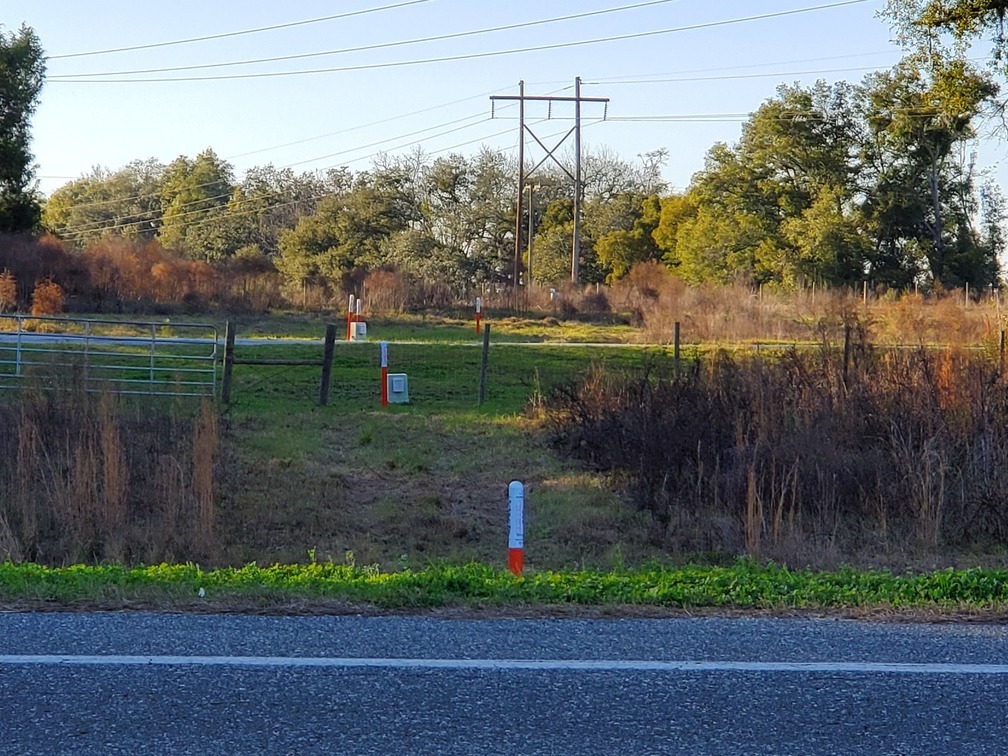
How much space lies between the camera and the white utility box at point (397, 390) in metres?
21.5

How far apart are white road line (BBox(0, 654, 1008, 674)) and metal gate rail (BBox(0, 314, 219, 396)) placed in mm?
11192

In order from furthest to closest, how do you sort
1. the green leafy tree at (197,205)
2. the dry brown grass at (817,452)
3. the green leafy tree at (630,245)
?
the green leafy tree at (197,205), the green leafy tree at (630,245), the dry brown grass at (817,452)

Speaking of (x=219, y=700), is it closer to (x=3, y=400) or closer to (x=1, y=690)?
(x=1, y=690)

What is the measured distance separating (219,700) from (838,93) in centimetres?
5295

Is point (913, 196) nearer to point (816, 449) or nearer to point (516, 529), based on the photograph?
point (816, 449)

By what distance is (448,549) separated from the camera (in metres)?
14.2

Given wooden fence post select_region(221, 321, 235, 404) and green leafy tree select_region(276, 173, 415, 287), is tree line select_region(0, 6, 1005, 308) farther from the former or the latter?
wooden fence post select_region(221, 321, 235, 404)

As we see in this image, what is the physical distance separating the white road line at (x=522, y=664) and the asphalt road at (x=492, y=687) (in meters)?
0.01

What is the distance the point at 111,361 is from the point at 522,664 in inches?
737

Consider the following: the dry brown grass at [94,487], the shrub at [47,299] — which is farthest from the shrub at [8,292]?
the dry brown grass at [94,487]

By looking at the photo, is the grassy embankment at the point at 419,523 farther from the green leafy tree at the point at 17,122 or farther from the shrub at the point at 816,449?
the green leafy tree at the point at 17,122

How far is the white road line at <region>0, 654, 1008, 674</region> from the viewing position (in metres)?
5.61

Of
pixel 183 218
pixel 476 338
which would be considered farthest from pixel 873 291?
pixel 183 218

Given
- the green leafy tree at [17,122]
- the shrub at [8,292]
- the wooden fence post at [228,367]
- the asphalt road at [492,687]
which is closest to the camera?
the asphalt road at [492,687]
